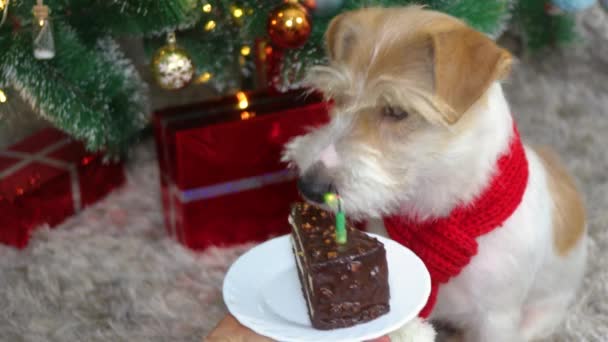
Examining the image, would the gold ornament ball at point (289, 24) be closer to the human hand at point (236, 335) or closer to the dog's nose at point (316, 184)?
the dog's nose at point (316, 184)

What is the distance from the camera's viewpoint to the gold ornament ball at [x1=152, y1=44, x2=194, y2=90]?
1738 millimetres

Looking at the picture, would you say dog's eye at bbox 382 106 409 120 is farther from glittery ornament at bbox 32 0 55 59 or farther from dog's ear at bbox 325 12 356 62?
glittery ornament at bbox 32 0 55 59

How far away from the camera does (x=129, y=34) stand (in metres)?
1.85

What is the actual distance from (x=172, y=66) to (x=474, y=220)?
0.76 metres

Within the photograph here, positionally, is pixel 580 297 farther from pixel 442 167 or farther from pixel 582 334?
pixel 442 167

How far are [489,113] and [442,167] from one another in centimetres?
13

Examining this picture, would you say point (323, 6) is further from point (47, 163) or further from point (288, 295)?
point (47, 163)

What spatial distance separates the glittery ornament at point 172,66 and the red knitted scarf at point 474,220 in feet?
2.19

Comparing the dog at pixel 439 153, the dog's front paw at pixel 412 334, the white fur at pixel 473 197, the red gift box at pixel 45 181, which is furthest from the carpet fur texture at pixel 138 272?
the dog's front paw at pixel 412 334

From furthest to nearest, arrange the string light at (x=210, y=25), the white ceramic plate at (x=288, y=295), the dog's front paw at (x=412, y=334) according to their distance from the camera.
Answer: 1. the string light at (x=210, y=25)
2. the dog's front paw at (x=412, y=334)
3. the white ceramic plate at (x=288, y=295)

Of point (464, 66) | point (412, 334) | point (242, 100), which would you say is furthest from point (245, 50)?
point (412, 334)

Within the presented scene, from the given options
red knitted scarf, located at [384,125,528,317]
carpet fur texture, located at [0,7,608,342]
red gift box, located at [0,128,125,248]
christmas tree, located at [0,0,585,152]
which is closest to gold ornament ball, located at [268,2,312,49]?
christmas tree, located at [0,0,585,152]

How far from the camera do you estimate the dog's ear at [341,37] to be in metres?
1.43

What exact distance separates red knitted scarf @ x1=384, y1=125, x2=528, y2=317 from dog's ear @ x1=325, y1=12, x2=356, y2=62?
36 centimetres
